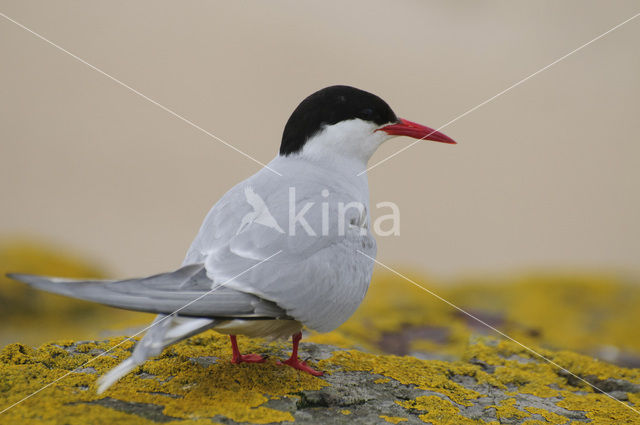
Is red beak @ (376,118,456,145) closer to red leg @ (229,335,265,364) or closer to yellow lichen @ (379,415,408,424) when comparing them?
red leg @ (229,335,265,364)

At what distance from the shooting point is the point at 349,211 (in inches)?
124

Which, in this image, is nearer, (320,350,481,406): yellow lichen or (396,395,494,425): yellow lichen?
(396,395,494,425): yellow lichen

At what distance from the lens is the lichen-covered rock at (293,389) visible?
8.00 ft

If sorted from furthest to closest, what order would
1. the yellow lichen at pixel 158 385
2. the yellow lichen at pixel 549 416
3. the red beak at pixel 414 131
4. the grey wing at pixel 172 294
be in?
the red beak at pixel 414 131
the yellow lichen at pixel 549 416
the yellow lichen at pixel 158 385
the grey wing at pixel 172 294

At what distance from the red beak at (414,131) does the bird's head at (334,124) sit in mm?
164

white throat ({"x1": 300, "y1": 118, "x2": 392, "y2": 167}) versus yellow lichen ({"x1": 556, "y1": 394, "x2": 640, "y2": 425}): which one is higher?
white throat ({"x1": 300, "y1": 118, "x2": 392, "y2": 167})

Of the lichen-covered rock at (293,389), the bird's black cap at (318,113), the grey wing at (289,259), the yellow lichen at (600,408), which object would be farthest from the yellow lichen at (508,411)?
the bird's black cap at (318,113)

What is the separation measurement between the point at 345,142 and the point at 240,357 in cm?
154

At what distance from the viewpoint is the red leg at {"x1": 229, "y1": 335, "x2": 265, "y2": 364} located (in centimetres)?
304

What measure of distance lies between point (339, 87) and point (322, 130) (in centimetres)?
31

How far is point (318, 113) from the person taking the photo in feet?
12.0

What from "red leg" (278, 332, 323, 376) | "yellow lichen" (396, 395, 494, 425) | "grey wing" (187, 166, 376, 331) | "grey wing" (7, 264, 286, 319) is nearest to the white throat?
"grey wing" (187, 166, 376, 331)

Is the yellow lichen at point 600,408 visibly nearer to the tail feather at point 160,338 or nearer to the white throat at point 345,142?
the white throat at point 345,142

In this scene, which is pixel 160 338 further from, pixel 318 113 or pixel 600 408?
pixel 600 408
